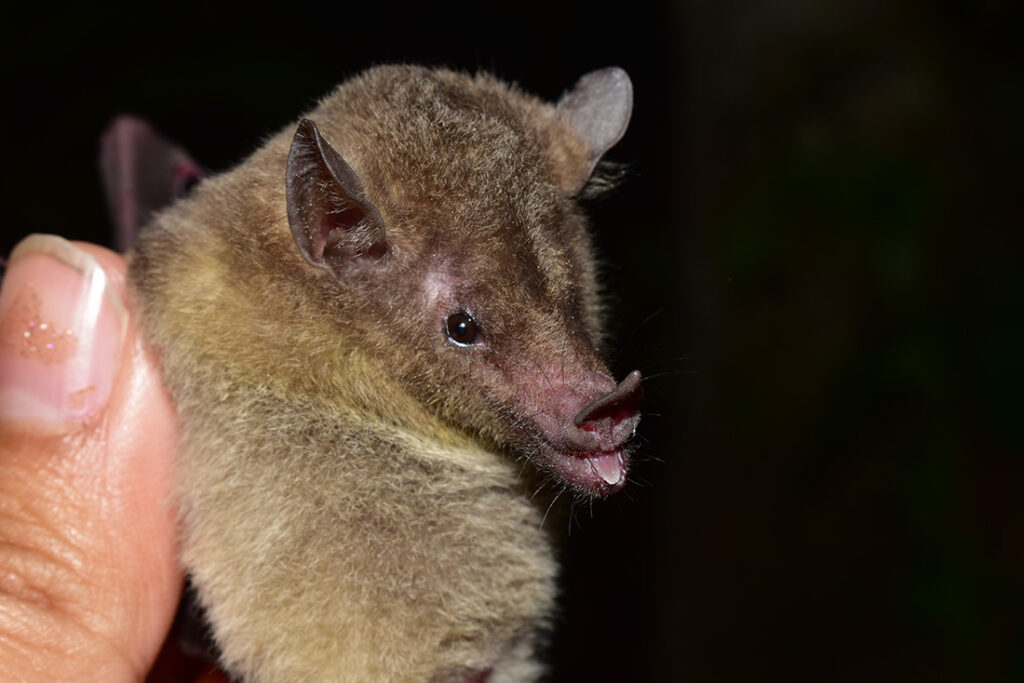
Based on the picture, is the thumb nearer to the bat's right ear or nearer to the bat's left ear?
the bat's right ear

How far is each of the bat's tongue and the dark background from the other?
3.13 metres

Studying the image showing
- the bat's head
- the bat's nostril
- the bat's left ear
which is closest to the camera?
the bat's nostril

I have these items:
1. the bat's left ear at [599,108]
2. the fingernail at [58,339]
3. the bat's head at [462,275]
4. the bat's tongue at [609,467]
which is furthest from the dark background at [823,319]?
the bat's tongue at [609,467]

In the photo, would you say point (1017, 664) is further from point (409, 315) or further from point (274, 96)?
point (274, 96)

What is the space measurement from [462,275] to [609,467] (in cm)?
51

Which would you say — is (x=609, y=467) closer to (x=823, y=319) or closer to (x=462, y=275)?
(x=462, y=275)

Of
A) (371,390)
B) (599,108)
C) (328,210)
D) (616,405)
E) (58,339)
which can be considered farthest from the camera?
(599,108)

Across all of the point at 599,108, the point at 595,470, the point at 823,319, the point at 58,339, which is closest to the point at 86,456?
the point at 58,339

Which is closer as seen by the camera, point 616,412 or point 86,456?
point 616,412

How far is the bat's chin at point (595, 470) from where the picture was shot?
1.84m

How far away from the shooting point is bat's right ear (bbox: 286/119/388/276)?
1706 millimetres

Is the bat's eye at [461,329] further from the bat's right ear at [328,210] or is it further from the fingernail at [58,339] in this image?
the fingernail at [58,339]

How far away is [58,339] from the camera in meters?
2.18

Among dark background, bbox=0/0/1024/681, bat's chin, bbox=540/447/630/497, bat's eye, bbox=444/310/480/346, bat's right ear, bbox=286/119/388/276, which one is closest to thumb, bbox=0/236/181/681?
bat's right ear, bbox=286/119/388/276
